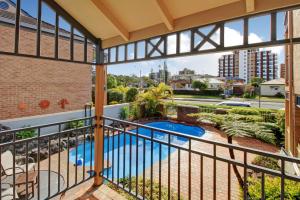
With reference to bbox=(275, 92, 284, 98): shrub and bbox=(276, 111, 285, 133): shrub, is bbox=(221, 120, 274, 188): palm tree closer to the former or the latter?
bbox=(276, 111, 285, 133): shrub

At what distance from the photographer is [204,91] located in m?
38.4

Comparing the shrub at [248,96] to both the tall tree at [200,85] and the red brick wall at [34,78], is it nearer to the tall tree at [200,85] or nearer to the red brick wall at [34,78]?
the tall tree at [200,85]

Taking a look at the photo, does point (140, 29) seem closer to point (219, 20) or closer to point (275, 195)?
point (219, 20)

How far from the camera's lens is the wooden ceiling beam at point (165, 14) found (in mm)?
2459

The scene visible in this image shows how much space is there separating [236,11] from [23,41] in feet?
32.4

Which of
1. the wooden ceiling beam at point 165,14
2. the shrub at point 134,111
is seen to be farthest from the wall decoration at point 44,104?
the wooden ceiling beam at point 165,14

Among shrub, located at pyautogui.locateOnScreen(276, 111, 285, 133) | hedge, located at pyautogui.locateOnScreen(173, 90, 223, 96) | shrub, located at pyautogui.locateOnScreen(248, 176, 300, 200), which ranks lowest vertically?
shrub, located at pyautogui.locateOnScreen(248, 176, 300, 200)

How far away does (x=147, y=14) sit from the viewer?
9.22 ft

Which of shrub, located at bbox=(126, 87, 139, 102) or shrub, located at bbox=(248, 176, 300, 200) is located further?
shrub, located at bbox=(126, 87, 139, 102)

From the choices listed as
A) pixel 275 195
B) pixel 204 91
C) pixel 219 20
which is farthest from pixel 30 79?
Answer: pixel 204 91

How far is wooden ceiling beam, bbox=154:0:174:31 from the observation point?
2.46 meters

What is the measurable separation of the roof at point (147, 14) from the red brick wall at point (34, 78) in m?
5.37

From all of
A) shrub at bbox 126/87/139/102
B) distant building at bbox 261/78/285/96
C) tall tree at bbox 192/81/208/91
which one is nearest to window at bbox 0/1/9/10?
shrub at bbox 126/87/139/102

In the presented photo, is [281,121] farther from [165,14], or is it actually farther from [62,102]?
[62,102]
